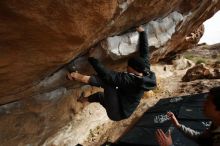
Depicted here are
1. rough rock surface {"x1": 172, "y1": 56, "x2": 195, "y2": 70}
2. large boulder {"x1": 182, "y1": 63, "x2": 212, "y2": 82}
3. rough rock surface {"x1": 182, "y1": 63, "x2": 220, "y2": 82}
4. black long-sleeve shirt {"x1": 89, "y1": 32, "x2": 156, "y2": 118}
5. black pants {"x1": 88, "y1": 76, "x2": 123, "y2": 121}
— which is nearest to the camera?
black long-sleeve shirt {"x1": 89, "y1": 32, "x2": 156, "y2": 118}

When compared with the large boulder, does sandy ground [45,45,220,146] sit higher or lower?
lower

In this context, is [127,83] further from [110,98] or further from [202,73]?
[202,73]

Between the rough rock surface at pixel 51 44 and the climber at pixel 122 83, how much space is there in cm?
49

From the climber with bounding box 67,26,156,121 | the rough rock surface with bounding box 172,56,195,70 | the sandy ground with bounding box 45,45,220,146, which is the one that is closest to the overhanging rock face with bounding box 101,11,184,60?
the climber with bounding box 67,26,156,121

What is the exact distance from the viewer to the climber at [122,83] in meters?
4.08

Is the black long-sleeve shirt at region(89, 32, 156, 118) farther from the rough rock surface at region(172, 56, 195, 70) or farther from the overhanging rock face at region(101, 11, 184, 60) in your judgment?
the rough rock surface at region(172, 56, 195, 70)

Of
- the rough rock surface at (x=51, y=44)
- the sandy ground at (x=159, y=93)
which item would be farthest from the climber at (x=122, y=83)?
the sandy ground at (x=159, y=93)

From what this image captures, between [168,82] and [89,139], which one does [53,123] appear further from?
[168,82]

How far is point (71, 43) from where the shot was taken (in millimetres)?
3834

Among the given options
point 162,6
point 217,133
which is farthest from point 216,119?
point 162,6

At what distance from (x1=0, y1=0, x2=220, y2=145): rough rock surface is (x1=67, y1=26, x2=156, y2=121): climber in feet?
1.61

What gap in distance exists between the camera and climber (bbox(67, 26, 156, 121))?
13.4ft

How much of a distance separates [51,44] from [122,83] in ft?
3.63

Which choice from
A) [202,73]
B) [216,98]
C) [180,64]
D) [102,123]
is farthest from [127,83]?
[180,64]
